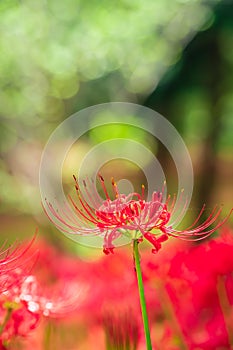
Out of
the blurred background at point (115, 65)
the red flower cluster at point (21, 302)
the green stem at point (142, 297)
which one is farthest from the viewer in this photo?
the blurred background at point (115, 65)

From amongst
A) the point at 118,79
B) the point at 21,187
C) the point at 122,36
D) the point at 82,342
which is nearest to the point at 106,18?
the point at 122,36

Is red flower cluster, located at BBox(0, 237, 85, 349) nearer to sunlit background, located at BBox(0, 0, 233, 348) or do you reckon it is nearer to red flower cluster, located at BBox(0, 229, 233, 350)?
red flower cluster, located at BBox(0, 229, 233, 350)

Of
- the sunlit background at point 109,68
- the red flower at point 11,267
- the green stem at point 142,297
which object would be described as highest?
the sunlit background at point 109,68

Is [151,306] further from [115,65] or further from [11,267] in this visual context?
[115,65]

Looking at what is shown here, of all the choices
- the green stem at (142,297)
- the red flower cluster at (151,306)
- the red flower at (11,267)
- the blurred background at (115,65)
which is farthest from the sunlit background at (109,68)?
the green stem at (142,297)

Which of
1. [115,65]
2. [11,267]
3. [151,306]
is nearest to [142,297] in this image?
[11,267]

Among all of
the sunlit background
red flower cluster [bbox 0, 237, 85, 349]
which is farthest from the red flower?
the sunlit background

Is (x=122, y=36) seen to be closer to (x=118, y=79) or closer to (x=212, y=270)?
(x=118, y=79)

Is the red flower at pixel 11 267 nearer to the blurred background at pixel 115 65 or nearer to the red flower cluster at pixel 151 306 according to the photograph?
the red flower cluster at pixel 151 306
